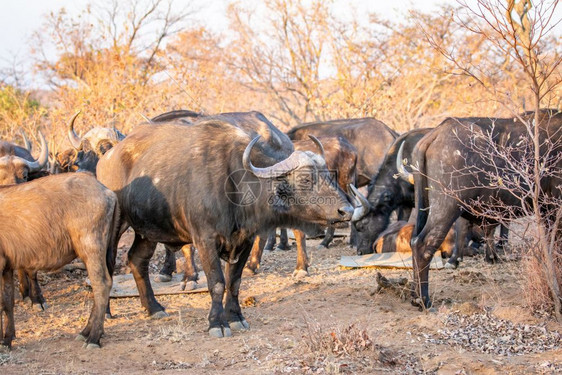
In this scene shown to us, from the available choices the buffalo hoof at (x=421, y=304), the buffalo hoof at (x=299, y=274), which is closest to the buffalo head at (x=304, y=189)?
the buffalo hoof at (x=421, y=304)

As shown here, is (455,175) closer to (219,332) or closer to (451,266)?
(451,266)

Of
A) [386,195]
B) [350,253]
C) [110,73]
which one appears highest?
[110,73]

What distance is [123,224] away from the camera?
790cm

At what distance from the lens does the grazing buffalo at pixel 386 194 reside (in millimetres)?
11141

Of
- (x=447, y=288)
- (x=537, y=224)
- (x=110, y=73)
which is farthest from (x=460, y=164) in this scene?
(x=110, y=73)

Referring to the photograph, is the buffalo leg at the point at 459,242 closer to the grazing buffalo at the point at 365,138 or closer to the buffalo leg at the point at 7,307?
the grazing buffalo at the point at 365,138

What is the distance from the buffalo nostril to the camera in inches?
267

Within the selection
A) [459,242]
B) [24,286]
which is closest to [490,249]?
[459,242]

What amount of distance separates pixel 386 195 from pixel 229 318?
5024 millimetres

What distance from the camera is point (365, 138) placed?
1426 centimetres

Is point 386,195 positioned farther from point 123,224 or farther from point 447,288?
point 123,224

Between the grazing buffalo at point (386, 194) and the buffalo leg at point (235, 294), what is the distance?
3.73 m

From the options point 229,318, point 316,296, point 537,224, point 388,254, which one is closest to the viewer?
point 537,224

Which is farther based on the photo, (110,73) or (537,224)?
(110,73)
